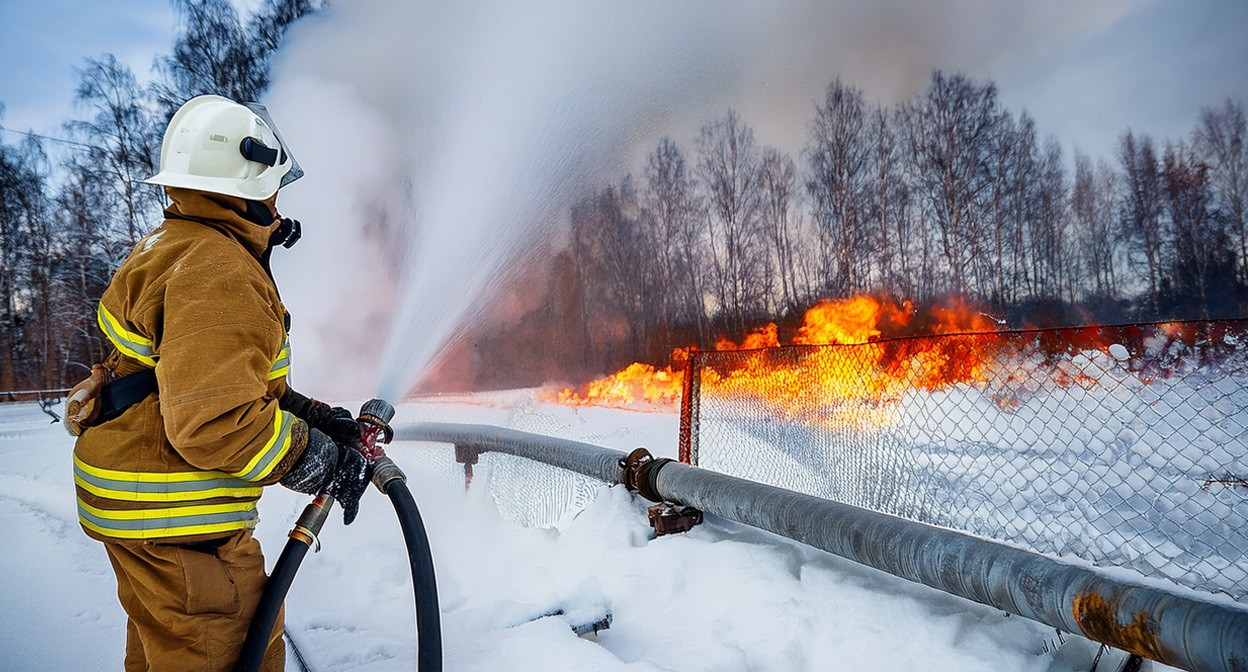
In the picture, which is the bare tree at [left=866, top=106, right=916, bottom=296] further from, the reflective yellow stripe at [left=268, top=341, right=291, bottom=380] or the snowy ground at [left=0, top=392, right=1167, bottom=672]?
the reflective yellow stripe at [left=268, top=341, right=291, bottom=380]

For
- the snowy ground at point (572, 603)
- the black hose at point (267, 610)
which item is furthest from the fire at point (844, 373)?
the black hose at point (267, 610)

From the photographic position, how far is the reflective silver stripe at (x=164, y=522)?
5.35 ft

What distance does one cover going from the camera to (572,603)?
2840 mm

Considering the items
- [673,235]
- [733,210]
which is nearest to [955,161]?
[733,210]

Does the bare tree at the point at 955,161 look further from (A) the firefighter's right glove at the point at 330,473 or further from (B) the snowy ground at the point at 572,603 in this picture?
(A) the firefighter's right glove at the point at 330,473

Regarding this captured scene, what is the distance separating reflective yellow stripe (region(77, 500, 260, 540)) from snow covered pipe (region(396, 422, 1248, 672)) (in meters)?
2.02

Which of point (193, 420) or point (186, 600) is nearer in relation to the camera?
point (193, 420)

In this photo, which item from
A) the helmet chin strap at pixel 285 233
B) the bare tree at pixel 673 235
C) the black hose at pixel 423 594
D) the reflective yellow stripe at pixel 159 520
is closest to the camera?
the reflective yellow stripe at pixel 159 520

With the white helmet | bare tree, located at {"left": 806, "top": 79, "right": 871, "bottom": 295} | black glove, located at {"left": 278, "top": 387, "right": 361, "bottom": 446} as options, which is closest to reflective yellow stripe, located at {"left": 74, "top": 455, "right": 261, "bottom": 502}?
black glove, located at {"left": 278, "top": 387, "right": 361, "bottom": 446}

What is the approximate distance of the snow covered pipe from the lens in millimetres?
1457

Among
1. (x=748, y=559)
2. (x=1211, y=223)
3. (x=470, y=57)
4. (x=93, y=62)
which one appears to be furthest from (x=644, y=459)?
(x=93, y=62)

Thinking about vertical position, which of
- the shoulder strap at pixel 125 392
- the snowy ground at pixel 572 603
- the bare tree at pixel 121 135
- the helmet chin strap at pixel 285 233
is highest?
the bare tree at pixel 121 135

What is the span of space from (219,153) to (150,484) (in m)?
0.94

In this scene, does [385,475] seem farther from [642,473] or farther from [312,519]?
[642,473]
